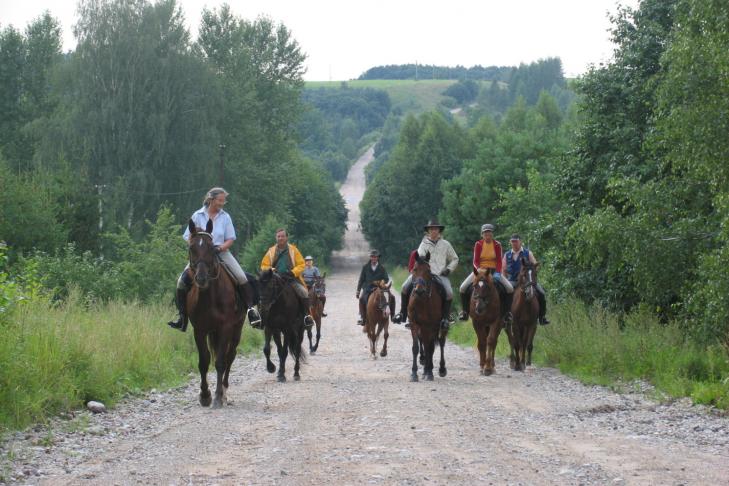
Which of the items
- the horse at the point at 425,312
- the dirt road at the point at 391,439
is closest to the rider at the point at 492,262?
the horse at the point at 425,312

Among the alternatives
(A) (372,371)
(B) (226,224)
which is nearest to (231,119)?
(A) (372,371)

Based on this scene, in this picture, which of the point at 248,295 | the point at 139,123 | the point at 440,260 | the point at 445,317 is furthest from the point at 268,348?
the point at 139,123

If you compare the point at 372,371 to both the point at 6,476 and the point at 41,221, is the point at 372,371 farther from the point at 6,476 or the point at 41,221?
the point at 41,221

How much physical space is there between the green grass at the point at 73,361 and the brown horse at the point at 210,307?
1.31 meters

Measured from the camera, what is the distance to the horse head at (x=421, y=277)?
1620 cm

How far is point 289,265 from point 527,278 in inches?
188

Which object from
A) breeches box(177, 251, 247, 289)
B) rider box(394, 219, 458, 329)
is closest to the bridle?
breeches box(177, 251, 247, 289)

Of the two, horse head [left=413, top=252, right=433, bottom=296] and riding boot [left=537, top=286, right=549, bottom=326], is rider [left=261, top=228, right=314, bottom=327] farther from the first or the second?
riding boot [left=537, top=286, right=549, bottom=326]

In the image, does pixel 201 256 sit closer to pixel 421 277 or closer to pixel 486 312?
pixel 421 277

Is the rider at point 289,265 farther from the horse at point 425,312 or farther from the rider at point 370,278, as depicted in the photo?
the rider at point 370,278

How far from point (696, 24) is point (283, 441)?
12.0 m

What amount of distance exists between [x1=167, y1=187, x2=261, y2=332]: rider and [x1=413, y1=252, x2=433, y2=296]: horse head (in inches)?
146

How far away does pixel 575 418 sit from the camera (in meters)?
11.2

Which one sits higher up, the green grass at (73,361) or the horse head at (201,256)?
the horse head at (201,256)
